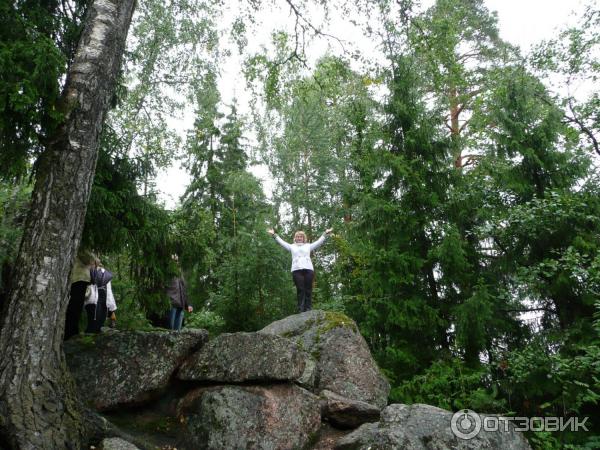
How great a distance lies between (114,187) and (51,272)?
5.75 ft

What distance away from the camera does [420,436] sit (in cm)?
465

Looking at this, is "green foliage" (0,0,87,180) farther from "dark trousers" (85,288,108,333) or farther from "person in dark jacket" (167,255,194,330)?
"person in dark jacket" (167,255,194,330)

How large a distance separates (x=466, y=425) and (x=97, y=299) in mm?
5870

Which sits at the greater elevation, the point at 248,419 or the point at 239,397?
the point at 239,397

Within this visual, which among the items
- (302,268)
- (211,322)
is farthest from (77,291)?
(211,322)

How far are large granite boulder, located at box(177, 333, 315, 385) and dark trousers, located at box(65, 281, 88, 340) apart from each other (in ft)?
5.12

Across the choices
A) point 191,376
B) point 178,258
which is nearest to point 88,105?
point 178,258

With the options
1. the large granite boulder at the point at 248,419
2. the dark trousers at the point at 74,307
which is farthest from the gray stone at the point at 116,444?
the dark trousers at the point at 74,307

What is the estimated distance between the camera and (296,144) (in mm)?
19469

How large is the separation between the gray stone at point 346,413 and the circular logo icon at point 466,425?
5.04 ft

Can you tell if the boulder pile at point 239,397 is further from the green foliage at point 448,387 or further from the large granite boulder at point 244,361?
the green foliage at point 448,387

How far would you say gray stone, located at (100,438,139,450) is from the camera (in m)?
3.85

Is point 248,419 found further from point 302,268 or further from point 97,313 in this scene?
point 302,268

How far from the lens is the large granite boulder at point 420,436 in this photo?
455cm
